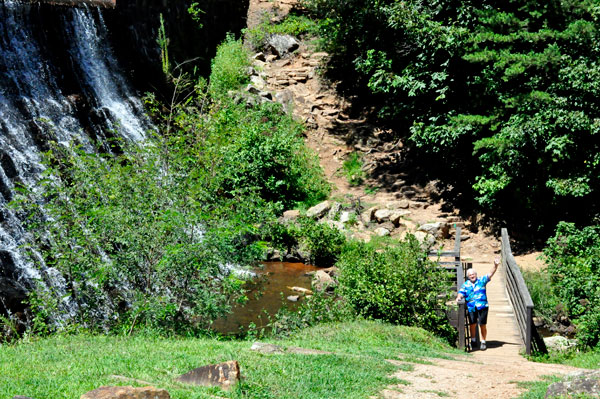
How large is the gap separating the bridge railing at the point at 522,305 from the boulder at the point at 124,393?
709 centimetres

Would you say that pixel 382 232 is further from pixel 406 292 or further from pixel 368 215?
pixel 406 292

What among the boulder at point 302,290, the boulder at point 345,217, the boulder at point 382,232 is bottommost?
the boulder at point 302,290

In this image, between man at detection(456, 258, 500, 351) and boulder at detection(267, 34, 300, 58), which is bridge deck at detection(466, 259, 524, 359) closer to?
man at detection(456, 258, 500, 351)

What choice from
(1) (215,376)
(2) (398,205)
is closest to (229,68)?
(2) (398,205)

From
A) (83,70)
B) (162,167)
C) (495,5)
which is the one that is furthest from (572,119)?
(83,70)

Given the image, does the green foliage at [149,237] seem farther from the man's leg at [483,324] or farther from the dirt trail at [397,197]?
the man's leg at [483,324]

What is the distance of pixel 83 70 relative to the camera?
21.7 m

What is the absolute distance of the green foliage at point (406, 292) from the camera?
12.2 meters

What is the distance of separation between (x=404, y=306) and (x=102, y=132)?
12131mm

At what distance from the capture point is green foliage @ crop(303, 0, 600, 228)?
716 inches

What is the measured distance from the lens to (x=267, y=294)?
692 inches

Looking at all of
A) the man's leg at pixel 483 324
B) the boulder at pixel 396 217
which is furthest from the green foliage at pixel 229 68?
the man's leg at pixel 483 324

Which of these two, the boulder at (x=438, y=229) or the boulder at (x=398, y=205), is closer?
the boulder at (x=438, y=229)

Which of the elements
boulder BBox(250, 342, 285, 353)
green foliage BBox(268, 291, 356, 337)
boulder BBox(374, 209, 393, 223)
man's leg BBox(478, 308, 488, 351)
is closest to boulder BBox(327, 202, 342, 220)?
boulder BBox(374, 209, 393, 223)
